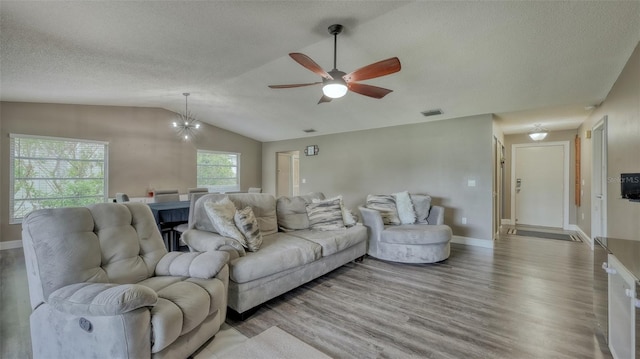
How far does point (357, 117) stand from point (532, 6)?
342 centimetres

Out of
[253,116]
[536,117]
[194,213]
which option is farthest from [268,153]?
[536,117]

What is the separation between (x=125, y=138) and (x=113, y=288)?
5.55 m

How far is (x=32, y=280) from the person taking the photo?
64.8 inches

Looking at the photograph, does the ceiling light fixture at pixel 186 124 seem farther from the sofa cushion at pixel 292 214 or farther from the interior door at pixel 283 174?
the sofa cushion at pixel 292 214

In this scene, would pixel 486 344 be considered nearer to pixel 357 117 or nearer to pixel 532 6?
pixel 532 6

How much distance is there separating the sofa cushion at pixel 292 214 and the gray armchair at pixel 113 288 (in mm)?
1483

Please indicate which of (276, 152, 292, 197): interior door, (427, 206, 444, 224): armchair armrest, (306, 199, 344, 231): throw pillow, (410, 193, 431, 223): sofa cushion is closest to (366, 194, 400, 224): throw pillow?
(410, 193, 431, 223): sofa cushion

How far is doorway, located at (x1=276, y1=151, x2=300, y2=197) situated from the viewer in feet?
27.3

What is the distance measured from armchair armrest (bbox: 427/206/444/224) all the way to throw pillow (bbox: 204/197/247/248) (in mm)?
3061

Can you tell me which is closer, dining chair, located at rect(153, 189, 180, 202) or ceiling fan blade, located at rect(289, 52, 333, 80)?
ceiling fan blade, located at rect(289, 52, 333, 80)

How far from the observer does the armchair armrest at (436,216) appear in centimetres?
422

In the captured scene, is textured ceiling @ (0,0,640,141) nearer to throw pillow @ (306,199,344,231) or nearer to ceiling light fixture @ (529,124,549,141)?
ceiling light fixture @ (529,124,549,141)

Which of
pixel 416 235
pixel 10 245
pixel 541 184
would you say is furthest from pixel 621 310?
pixel 10 245

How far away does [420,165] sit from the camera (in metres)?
5.36
